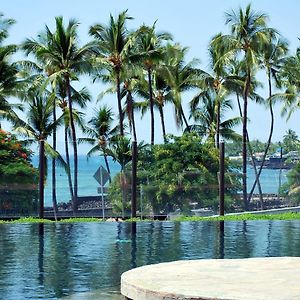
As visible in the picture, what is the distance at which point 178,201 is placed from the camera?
20031 millimetres

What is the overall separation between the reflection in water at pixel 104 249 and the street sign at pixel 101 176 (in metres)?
1.52

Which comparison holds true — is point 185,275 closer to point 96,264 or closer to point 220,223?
point 96,264

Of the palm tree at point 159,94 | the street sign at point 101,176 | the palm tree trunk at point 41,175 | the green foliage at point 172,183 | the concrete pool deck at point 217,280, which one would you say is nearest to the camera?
the concrete pool deck at point 217,280

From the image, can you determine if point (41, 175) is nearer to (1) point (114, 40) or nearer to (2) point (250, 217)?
(2) point (250, 217)

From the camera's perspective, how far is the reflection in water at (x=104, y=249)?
10008 mm

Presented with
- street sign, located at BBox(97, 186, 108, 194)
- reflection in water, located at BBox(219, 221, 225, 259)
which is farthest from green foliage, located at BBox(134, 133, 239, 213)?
reflection in water, located at BBox(219, 221, 225, 259)

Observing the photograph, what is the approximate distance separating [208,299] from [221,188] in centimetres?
1181

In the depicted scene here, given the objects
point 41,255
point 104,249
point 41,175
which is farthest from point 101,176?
point 41,255

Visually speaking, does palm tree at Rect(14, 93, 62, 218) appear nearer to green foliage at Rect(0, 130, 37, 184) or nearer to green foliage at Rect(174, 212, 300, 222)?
green foliage at Rect(0, 130, 37, 184)

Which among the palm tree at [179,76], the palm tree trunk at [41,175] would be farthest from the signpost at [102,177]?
the palm tree at [179,76]

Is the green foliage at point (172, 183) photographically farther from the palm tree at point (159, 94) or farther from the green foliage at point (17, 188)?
the palm tree at point (159, 94)

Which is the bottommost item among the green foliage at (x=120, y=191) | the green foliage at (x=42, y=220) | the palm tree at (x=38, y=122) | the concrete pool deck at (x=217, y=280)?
the concrete pool deck at (x=217, y=280)

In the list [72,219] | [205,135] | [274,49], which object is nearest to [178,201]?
[72,219]

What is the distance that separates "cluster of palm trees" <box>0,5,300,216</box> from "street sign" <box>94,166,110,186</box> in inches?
152
